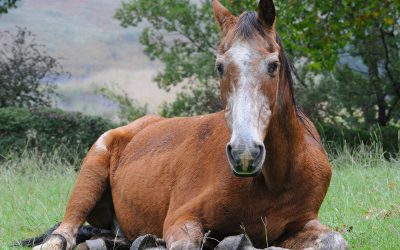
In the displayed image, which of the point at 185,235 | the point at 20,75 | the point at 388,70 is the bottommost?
the point at 20,75

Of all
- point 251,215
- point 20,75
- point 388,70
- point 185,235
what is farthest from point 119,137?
point 388,70

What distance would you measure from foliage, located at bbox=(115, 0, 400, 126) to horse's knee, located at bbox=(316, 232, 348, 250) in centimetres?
1198

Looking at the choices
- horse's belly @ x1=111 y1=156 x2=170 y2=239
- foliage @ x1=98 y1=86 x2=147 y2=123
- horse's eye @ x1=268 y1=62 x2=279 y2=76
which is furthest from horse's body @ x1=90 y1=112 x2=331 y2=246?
foliage @ x1=98 y1=86 x2=147 y2=123

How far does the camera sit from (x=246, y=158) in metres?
4.32

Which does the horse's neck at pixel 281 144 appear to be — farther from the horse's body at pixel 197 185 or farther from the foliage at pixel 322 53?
the foliage at pixel 322 53

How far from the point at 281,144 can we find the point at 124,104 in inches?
779

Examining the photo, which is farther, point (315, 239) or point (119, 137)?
point (119, 137)

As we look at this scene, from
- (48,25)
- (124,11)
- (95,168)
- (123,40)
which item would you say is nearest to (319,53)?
(124,11)

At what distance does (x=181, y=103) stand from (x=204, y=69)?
4.50 feet

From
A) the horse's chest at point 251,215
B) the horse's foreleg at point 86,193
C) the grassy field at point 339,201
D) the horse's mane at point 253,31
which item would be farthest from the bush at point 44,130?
the horse's mane at point 253,31

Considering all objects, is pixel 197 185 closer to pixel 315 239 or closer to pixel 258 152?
pixel 315 239

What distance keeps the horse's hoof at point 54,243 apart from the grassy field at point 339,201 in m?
0.34

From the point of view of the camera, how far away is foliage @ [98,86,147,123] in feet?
78.5

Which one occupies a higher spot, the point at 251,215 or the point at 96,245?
the point at 251,215
